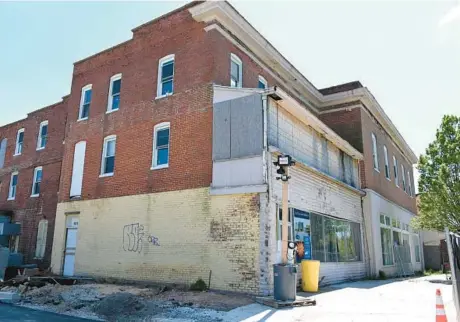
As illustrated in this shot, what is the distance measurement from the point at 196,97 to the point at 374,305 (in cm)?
955

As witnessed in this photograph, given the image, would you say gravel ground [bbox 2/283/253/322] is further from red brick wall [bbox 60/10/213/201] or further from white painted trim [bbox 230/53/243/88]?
white painted trim [bbox 230/53/243/88]

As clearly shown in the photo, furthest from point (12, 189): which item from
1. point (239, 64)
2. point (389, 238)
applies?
point (389, 238)

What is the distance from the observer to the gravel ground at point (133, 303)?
9.38 metres

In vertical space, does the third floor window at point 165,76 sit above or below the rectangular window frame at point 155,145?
above

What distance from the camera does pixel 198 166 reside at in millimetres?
14406

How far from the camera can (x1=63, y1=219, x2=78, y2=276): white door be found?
17.9 meters

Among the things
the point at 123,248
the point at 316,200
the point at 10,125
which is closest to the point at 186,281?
the point at 123,248

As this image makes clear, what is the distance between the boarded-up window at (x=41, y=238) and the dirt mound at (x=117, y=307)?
12795 millimetres

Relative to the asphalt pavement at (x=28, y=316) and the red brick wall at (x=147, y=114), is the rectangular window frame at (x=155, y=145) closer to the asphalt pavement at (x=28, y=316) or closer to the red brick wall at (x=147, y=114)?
the red brick wall at (x=147, y=114)

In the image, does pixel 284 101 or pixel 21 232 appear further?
pixel 21 232

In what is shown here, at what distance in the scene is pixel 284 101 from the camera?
13711 millimetres

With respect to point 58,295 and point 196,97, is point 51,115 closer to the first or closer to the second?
point 196,97

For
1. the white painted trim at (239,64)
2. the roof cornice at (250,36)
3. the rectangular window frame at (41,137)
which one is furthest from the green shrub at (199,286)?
the rectangular window frame at (41,137)

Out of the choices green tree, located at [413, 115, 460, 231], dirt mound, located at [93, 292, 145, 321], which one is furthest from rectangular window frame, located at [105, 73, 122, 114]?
green tree, located at [413, 115, 460, 231]
